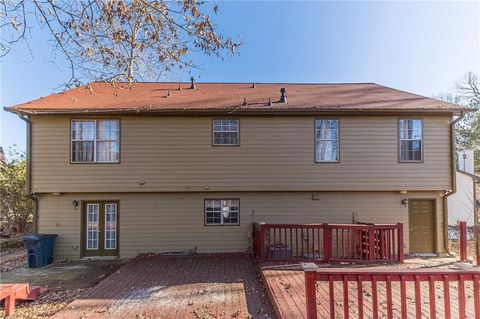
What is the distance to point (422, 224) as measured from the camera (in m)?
10.1

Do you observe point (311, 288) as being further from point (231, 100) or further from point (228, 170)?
point (231, 100)

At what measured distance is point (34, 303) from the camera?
6051mm

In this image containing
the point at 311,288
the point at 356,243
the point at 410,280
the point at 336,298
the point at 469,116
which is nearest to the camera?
the point at 410,280

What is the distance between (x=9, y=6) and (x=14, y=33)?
1.14 ft

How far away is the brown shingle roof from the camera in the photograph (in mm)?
9547

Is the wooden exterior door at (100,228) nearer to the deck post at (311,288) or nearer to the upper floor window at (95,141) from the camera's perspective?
the upper floor window at (95,141)

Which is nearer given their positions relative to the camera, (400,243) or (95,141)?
(400,243)

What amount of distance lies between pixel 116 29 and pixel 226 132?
569 centimetres

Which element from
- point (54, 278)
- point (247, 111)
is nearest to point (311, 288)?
point (247, 111)

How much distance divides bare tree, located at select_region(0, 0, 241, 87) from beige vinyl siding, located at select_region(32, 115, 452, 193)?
190 inches

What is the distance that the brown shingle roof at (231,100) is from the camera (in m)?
9.55

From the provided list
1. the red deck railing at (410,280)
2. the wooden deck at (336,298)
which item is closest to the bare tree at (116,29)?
the red deck railing at (410,280)

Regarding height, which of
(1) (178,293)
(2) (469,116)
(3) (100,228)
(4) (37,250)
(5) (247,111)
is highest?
(2) (469,116)

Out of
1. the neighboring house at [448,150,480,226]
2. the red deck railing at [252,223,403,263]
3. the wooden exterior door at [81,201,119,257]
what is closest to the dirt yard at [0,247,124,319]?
the wooden exterior door at [81,201,119,257]
